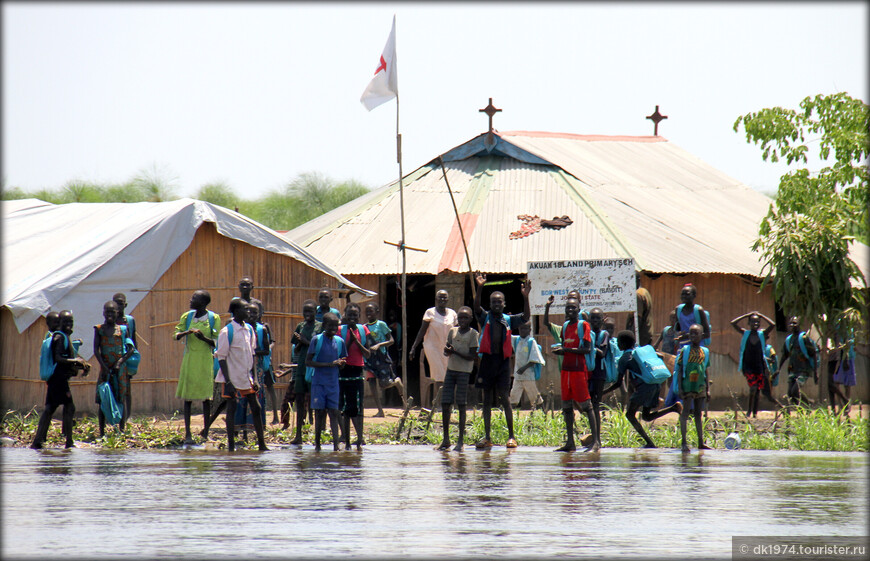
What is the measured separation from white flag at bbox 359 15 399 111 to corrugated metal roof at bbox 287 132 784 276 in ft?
11.3

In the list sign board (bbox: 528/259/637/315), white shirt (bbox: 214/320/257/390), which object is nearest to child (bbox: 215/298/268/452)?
white shirt (bbox: 214/320/257/390)

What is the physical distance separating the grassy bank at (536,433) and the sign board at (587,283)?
1640 mm

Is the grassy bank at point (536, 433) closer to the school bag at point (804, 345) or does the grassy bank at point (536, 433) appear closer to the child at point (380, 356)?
the child at point (380, 356)

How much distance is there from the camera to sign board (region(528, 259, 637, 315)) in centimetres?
1498

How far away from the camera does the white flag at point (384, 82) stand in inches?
625

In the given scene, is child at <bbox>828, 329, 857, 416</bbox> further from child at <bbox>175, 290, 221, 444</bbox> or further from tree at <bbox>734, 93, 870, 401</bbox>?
child at <bbox>175, 290, 221, 444</bbox>

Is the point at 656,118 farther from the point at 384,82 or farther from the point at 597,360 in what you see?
the point at 597,360

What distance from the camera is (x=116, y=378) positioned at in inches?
506

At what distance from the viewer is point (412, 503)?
821 cm

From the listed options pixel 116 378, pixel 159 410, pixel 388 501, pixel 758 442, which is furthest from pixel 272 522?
pixel 159 410

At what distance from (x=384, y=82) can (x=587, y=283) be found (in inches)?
161

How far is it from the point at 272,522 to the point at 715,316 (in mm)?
13511

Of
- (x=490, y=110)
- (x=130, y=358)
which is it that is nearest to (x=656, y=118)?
(x=490, y=110)

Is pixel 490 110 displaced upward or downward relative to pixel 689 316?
upward
